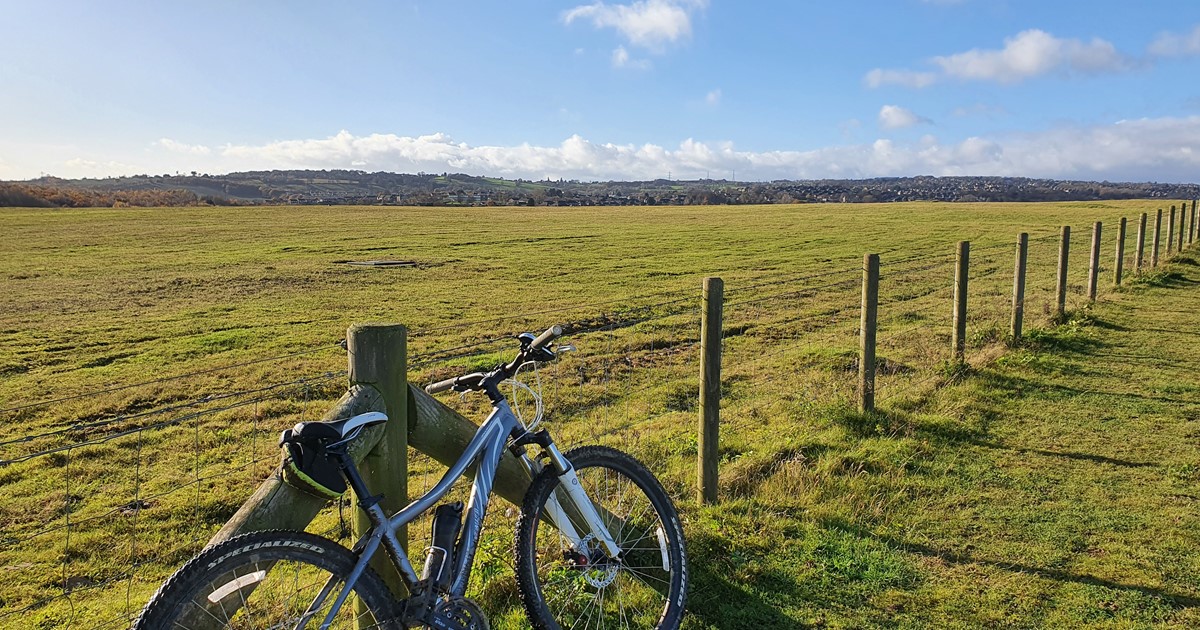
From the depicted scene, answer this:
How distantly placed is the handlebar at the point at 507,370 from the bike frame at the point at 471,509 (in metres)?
0.13

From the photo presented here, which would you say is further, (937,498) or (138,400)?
(138,400)

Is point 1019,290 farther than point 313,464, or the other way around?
point 1019,290

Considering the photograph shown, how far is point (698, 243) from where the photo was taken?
4228 centimetres

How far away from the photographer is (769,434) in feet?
24.2

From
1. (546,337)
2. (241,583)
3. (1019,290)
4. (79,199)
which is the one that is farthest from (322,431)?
(79,199)

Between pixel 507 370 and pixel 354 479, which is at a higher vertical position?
pixel 507 370

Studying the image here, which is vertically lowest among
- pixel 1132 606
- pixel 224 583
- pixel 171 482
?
pixel 171 482

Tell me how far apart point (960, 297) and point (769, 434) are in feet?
12.2

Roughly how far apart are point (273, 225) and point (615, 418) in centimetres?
5193

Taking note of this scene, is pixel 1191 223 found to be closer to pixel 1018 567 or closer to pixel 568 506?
pixel 1018 567

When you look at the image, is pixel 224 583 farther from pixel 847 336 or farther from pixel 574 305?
pixel 574 305

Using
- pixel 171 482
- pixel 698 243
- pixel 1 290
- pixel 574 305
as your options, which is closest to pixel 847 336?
pixel 574 305

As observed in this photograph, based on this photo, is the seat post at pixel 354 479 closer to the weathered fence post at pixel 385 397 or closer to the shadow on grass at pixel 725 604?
the weathered fence post at pixel 385 397

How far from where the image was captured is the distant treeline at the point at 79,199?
271 ft
